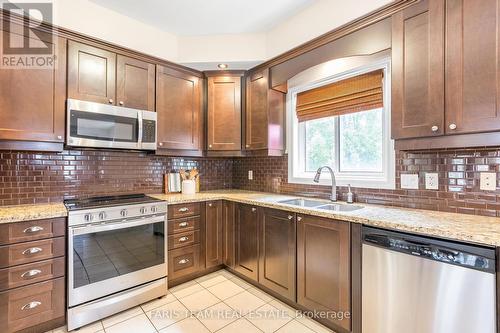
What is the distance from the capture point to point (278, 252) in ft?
7.17

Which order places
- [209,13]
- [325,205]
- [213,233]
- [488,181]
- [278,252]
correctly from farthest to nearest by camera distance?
[213,233] → [209,13] → [325,205] → [278,252] → [488,181]

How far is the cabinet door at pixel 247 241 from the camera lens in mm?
2426

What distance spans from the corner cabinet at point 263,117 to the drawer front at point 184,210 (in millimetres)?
908

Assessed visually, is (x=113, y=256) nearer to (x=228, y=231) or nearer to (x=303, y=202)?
(x=228, y=231)

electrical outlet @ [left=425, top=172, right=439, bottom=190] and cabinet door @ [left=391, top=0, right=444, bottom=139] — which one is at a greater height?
cabinet door @ [left=391, top=0, right=444, bottom=139]

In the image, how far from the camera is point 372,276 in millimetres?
1572

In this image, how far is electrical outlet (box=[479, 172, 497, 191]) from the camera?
1.60 metres

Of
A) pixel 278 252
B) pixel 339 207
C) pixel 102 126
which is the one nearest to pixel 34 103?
pixel 102 126

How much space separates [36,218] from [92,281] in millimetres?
632

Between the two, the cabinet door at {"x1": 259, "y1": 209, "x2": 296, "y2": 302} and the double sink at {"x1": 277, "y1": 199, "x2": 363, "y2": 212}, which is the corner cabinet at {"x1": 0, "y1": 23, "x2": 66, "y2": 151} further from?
the double sink at {"x1": 277, "y1": 199, "x2": 363, "y2": 212}

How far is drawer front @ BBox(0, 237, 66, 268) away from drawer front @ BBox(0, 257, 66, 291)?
0.03 metres

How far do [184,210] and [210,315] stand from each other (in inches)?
38.4

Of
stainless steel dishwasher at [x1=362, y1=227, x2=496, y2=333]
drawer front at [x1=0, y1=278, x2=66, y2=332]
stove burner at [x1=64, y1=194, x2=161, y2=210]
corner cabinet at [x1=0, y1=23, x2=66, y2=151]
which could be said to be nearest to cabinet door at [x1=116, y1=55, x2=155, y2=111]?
corner cabinet at [x1=0, y1=23, x2=66, y2=151]

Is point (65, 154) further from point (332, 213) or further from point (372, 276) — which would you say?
point (372, 276)
